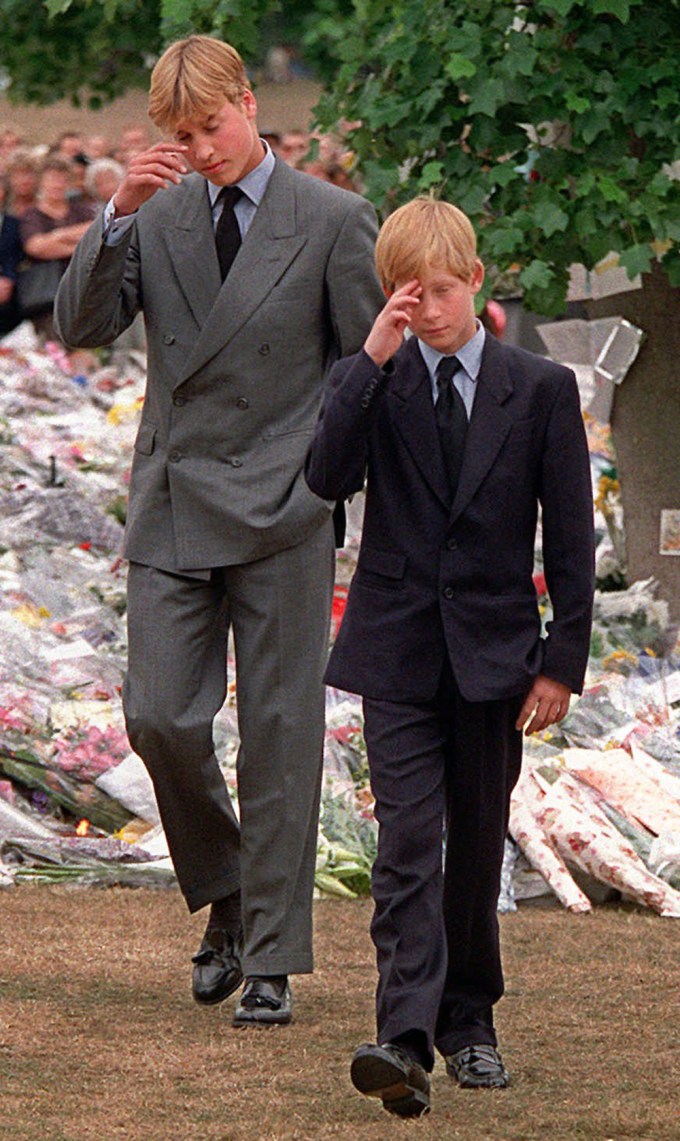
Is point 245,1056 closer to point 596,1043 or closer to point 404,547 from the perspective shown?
point 596,1043

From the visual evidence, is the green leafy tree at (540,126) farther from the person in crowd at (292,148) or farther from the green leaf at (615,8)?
the person in crowd at (292,148)

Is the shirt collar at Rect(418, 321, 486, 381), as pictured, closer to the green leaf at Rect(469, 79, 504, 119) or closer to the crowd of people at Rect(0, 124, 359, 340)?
the green leaf at Rect(469, 79, 504, 119)

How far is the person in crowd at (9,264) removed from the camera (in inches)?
631

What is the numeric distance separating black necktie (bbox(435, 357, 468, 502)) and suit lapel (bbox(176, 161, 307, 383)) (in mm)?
835

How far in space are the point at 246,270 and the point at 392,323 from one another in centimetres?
99

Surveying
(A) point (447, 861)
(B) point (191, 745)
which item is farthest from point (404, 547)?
(B) point (191, 745)

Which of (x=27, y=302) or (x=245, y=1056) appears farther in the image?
(x=27, y=302)

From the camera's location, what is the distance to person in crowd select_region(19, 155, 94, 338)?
624 inches

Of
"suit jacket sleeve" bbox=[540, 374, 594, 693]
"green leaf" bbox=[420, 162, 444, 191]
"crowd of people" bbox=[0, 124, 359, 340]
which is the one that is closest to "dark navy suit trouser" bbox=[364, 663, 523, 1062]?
"suit jacket sleeve" bbox=[540, 374, 594, 693]

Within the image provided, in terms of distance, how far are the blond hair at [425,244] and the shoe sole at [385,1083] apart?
1.42 meters

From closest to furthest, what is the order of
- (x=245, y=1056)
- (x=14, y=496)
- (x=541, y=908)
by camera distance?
(x=245, y=1056) → (x=541, y=908) → (x=14, y=496)

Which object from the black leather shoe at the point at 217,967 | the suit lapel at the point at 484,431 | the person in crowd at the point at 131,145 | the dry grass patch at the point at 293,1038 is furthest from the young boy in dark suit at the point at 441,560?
the person in crowd at the point at 131,145

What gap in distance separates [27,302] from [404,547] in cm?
1215

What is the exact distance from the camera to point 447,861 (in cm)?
442
